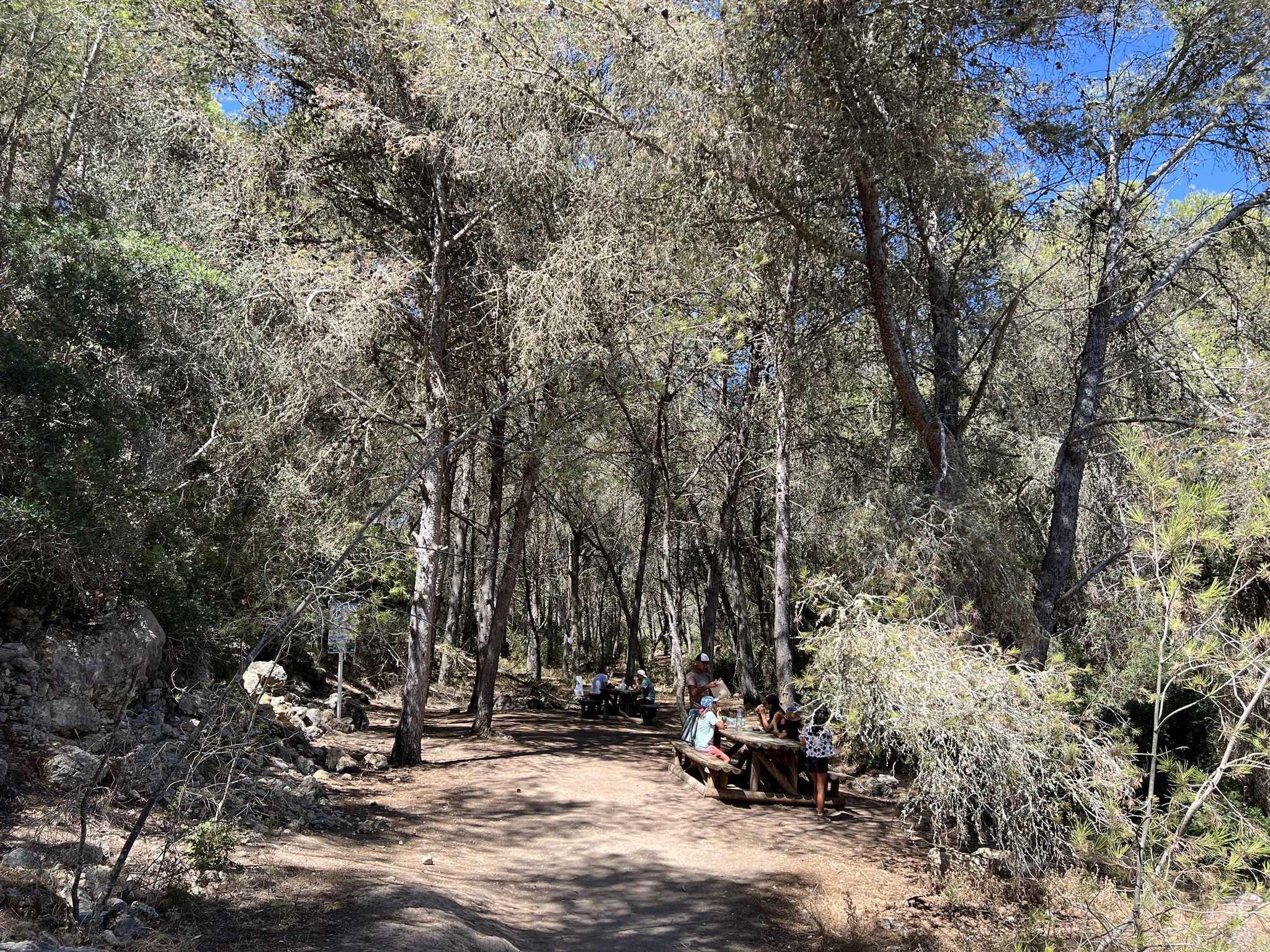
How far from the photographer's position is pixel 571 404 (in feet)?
43.4

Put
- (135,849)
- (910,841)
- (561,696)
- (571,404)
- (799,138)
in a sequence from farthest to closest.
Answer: (561,696), (571,404), (910,841), (799,138), (135,849)

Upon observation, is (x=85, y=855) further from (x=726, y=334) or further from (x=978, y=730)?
(x=726, y=334)

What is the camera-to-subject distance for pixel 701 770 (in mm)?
11258

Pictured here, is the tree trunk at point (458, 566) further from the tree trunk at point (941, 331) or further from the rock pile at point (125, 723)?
the tree trunk at point (941, 331)

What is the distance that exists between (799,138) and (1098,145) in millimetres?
3625

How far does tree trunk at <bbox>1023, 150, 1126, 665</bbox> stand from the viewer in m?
8.96

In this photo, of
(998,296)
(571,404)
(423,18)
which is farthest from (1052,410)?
(423,18)

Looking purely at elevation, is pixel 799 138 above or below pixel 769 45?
below

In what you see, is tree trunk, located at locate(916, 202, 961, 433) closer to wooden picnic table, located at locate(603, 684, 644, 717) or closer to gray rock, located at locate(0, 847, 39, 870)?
gray rock, located at locate(0, 847, 39, 870)

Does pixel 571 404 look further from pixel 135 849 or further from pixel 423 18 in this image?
pixel 135 849

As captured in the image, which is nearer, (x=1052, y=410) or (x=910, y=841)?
(x=910, y=841)

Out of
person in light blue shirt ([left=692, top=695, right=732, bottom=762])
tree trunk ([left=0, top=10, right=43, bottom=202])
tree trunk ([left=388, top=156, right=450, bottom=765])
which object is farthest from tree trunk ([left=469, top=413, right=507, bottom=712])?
tree trunk ([left=0, top=10, right=43, bottom=202])

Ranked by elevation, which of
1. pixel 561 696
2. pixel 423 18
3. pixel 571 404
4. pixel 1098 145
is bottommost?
pixel 561 696

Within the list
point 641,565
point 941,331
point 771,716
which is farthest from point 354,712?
point 941,331
